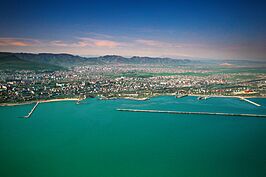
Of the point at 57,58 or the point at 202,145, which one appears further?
the point at 57,58

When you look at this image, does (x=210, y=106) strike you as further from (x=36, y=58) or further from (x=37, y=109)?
(x=36, y=58)

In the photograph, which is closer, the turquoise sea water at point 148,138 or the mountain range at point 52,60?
the turquoise sea water at point 148,138

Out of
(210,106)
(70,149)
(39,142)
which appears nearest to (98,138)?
(70,149)

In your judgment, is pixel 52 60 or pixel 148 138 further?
pixel 52 60

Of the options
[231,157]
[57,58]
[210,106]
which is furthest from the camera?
[57,58]

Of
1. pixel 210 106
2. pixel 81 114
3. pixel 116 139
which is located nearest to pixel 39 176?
pixel 116 139

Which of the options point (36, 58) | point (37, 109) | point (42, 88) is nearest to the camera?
point (37, 109)

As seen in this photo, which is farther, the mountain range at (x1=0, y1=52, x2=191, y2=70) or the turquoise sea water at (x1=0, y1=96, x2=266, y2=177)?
the mountain range at (x1=0, y1=52, x2=191, y2=70)

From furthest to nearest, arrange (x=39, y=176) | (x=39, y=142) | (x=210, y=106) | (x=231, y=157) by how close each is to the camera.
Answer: (x=210, y=106)
(x=39, y=142)
(x=231, y=157)
(x=39, y=176)

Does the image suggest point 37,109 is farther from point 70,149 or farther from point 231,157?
point 231,157
